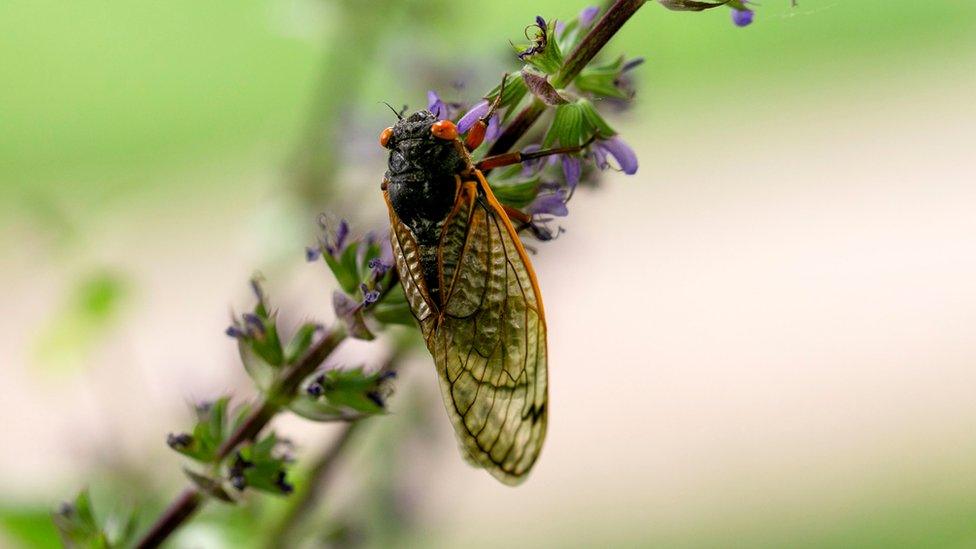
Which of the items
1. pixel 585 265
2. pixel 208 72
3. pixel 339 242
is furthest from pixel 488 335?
pixel 208 72

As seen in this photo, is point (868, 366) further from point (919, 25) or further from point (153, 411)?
point (153, 411)

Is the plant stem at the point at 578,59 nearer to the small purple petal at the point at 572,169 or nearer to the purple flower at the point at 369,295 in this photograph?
the small purple petal at the point at 572,169

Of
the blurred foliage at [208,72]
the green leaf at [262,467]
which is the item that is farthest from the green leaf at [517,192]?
the blurred foliage at [208,72]

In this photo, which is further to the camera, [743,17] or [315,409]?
[315,409]

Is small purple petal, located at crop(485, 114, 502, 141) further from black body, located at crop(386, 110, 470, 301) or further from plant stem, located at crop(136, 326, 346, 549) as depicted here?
plant stem, located at crop(136, 326, 346, 549)

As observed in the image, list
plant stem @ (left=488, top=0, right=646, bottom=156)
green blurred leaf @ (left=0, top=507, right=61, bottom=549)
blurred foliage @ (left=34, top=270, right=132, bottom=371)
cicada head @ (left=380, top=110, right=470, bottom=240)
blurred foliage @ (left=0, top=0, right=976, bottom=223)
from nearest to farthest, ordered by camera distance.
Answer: plant stem @ (left=488, top=0, right=646, bottom=156) → cicada head @ (left=380, top=110, right=470, bottom=240) → green blurred leaf @ (left=0, top=507, right=61, bottom=549) → blurred foliage @ (left=34, top=270, right=132, bottom=371) → blurred foliage @ (left=0, top=0, right=976, bottom=223)

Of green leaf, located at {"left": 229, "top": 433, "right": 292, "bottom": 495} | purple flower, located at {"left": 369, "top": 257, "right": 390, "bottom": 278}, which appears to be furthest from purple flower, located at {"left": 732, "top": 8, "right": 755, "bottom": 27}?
green leaf, located at {"left": 229, "top": 433, "right": 292, "bottom": 495}

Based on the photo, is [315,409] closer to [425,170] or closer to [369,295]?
[369,295]
